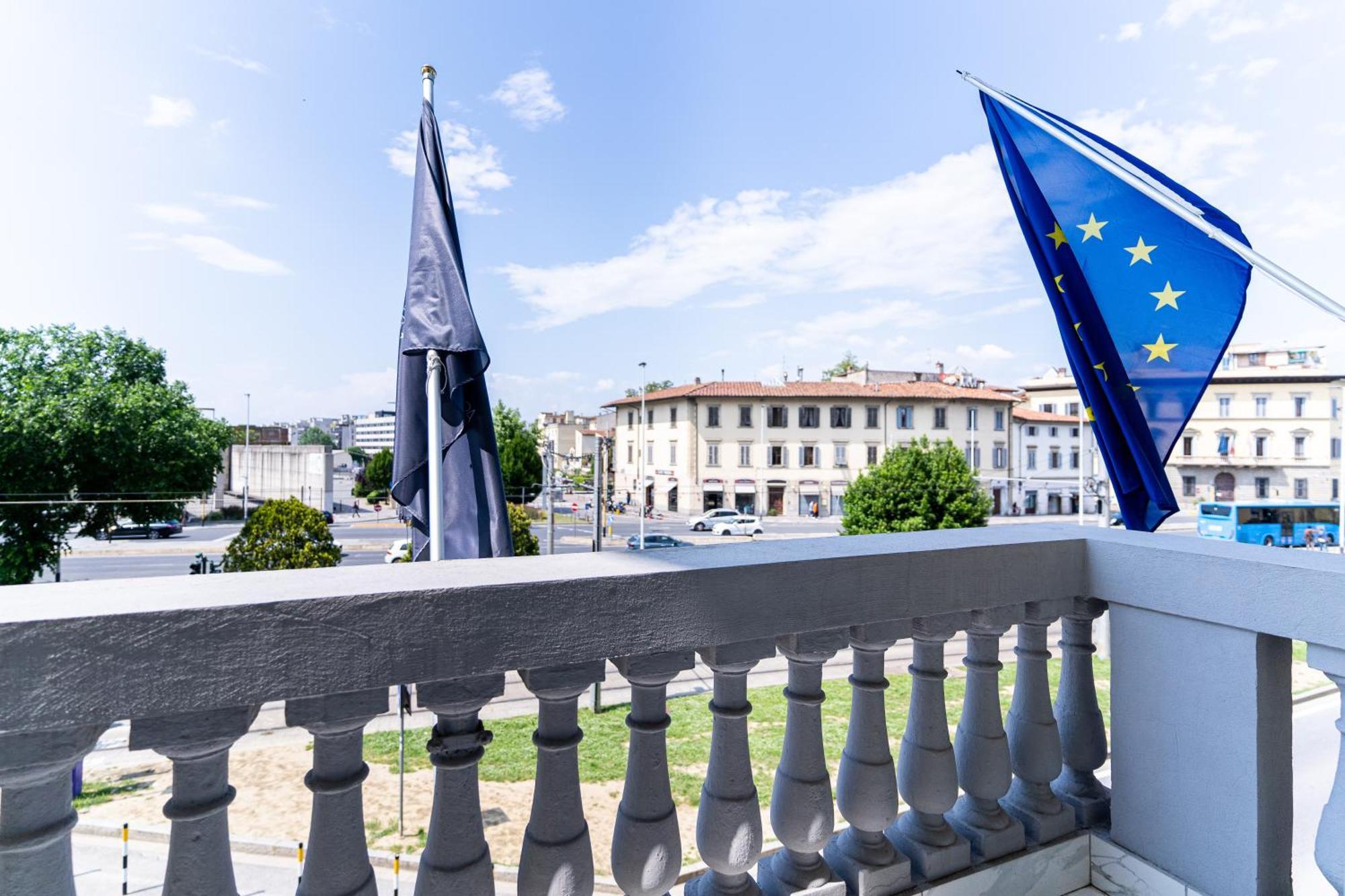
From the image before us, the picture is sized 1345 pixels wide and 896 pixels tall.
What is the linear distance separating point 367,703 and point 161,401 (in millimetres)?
39037

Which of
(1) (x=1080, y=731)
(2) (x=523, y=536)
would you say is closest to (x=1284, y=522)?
(2) (x=523, y=536)

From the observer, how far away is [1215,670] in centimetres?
192

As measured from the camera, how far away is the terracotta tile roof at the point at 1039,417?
51.5 meters

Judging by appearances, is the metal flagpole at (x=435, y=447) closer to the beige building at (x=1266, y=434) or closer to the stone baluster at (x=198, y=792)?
the stone baluster at (x=198, y=792)

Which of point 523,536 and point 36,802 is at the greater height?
point 36,802

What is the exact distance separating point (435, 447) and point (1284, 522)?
41485 mm

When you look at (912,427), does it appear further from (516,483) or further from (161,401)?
(161,401)

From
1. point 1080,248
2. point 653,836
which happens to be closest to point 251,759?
point 653,836

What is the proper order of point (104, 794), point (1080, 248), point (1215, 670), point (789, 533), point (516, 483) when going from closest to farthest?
1. point (1215, 670)
2. point (1080, 248)
3. point (104, 794)
4. point (789, 533)
5. point (516, 483)

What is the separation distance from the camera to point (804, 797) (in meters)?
1.86

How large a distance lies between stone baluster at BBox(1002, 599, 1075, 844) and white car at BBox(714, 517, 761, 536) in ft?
122

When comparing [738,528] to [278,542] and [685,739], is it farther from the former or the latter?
[685,739]

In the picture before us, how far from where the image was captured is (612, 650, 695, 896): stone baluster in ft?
5.48

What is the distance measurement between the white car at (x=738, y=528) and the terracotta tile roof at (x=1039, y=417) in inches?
911
